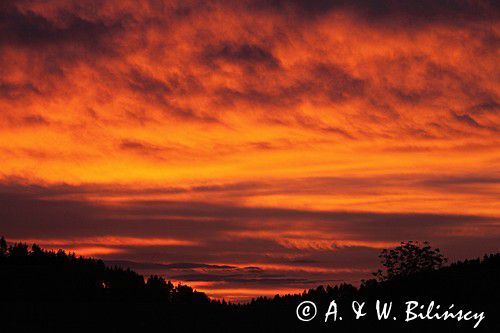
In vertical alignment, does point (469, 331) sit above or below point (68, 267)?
below

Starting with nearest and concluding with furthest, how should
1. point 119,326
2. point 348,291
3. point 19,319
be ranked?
1. point 348,291
2. point 119,326
3. point 19,319

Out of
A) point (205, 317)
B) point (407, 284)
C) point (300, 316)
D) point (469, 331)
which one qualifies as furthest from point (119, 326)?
point (469, 331)

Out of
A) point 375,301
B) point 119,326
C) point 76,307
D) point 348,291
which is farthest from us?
point 76,307

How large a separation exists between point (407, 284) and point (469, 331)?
15412 millimetres

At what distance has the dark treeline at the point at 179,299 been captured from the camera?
58.2 metres

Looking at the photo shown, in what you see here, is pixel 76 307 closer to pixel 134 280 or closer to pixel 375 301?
pixel 134 280

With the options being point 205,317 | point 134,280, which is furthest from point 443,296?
point 134,280

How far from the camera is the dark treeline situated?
5816 cm

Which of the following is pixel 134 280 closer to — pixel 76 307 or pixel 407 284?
pixel 76 307

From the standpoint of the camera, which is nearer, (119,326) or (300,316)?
(300,316)

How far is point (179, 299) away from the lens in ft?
374

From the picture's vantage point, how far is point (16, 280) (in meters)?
115

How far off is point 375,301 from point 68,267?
220ft

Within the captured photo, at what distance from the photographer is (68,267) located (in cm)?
12069
